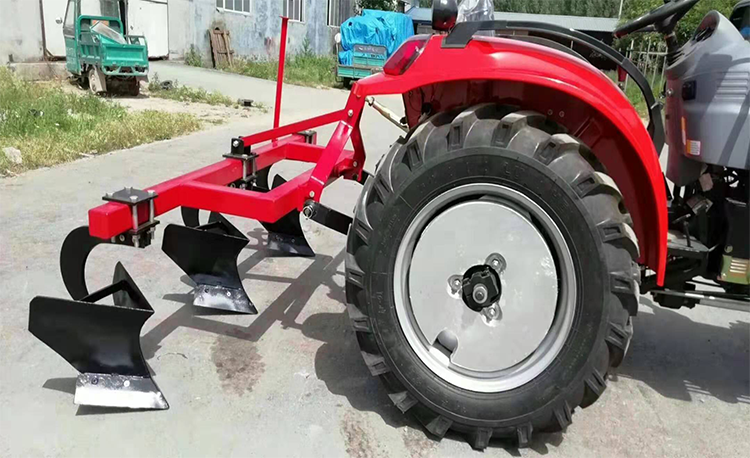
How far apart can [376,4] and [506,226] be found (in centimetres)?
3193

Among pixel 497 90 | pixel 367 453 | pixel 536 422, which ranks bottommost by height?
pixel 367 453

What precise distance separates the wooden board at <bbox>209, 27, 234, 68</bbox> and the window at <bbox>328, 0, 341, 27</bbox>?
8.97 metres

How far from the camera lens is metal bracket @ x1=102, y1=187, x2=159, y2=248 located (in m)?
2.43

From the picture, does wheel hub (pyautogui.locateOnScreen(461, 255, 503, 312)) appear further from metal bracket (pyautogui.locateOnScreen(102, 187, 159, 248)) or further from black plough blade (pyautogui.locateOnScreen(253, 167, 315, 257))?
black plough blade (pyautogui.locateOnScreen(253, 167, 315, 257))

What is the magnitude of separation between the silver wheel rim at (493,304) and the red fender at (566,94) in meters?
0.40

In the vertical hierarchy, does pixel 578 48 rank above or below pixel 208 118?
above

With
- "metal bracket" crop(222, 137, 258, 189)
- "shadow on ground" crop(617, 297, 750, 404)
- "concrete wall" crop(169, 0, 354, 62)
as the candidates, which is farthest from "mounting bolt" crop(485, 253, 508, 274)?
"concrete wall" crop(169, 0, 354, 62)

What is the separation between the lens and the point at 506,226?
2.25 meters

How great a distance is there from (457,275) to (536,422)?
1.94ft

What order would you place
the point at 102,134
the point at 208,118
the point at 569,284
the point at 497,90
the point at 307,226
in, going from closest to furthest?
the point at 569,284 → the point at 497,90 → the point at 307,226 → the point at 102,134 → the point at 208,118

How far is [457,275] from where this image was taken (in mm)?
2336

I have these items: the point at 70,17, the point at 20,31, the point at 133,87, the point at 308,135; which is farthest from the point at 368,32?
the point at 308,135

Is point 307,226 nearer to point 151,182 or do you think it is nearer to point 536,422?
point 151,182

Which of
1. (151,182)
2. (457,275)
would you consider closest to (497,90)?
(457,275)
